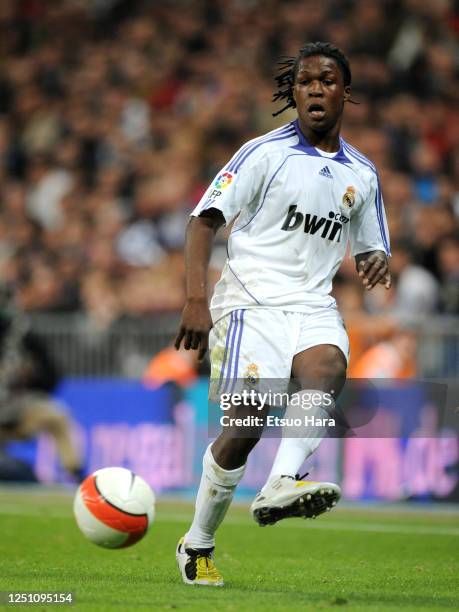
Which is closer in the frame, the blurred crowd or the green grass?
the green grass

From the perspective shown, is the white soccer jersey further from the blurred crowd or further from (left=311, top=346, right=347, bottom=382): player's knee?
the blurred crowd

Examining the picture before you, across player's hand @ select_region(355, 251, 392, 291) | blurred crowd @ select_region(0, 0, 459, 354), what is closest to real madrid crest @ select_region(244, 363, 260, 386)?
player's hand @ select_region(355, 251, 392, 291)

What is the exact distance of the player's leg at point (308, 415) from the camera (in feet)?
19.2

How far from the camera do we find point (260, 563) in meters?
8.02

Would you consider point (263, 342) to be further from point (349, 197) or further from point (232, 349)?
point (349, 197)

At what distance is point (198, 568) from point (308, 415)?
3.38 ft

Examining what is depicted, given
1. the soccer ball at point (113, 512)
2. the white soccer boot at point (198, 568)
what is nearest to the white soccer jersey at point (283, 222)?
the soccer ball at point (113, 512)

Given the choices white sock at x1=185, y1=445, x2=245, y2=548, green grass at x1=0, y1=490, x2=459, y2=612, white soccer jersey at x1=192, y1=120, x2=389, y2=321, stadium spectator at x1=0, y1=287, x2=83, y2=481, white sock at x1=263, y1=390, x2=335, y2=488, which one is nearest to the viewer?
green grass at x1=0, y1=490, x2=459, y2=612

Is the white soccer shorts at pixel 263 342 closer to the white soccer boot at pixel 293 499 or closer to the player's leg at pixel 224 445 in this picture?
the player's leg at pixel 224 445

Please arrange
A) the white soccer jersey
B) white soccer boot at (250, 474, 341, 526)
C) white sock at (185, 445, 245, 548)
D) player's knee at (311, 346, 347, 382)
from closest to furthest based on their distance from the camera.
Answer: white soccer boot at (250, 474, 341, 526) < player's knee at (311, 346, 347, 382) < white sock at (185, 445, 245, 548) < the white soccer jersey

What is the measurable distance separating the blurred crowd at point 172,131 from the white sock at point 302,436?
7084mm

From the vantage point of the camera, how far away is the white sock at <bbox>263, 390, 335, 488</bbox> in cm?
621

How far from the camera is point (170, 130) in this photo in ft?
60.2

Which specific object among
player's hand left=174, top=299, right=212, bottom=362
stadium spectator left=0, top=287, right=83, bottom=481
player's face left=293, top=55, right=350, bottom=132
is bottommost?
stadium spectator left=0, top=287, right=83, bottom=481
